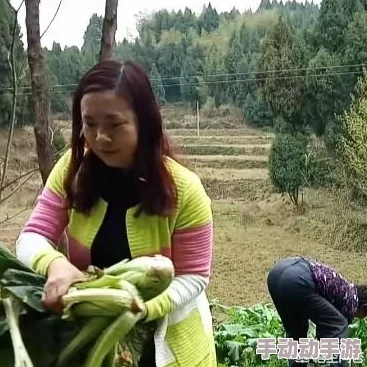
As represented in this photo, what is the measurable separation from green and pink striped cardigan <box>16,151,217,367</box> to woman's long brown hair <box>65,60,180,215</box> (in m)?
0.01

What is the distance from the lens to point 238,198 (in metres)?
6.85

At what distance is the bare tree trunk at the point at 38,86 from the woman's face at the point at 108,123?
821mm

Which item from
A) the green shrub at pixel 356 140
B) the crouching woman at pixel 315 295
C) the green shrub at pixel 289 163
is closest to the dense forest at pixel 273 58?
the green shrub at pixel 289 163

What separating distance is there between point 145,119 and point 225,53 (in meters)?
6.14

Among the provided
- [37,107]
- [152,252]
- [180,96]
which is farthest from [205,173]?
[152,252]

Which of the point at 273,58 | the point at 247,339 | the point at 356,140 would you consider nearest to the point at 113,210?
the point at 247,339

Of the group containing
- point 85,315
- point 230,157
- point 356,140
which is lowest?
point 230,157

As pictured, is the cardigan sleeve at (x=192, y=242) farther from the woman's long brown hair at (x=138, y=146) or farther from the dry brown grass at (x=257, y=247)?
the dry brown grass at (x=257, y=247)

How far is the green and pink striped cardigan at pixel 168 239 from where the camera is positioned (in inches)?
33.6

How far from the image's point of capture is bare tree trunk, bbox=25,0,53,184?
1.62 m

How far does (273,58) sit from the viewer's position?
6941 mm

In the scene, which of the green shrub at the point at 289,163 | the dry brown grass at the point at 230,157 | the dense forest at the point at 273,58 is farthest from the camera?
the green shrub at the point at 289,163

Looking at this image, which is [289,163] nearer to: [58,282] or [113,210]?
[113,210]

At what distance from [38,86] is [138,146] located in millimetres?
861
